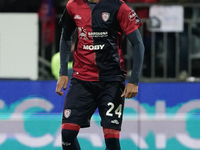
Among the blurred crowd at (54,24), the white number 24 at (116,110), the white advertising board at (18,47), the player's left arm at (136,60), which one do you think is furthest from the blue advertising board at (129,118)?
the player's left arm at (136,60)

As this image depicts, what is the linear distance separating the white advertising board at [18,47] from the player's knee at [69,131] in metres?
2.26

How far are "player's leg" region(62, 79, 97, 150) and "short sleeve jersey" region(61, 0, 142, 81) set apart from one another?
0.11m

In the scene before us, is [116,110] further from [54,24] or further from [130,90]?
[54,24]

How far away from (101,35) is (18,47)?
2439mm

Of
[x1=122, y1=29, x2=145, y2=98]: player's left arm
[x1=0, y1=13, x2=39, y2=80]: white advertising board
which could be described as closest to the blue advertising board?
[x1=0, y1=13, x2=39, y2=80]: white advertising board

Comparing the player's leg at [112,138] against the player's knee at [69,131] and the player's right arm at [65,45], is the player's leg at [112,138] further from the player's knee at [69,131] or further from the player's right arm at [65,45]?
the player's right arm at [65,45]

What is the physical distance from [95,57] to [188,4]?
297 centimetres

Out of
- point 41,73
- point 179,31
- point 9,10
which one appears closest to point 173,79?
point 179,31

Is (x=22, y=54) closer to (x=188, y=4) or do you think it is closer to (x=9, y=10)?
(x=9, y=10)

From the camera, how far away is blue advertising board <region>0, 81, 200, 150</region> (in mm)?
6051

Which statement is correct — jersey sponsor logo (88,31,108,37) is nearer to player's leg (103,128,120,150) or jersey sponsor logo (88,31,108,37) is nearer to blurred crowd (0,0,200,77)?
player's leg (103,128,120,150)

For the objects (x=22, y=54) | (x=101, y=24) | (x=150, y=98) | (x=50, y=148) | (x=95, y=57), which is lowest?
(x=50, y=148)

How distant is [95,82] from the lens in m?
4.30

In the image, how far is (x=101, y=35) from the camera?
14.0ft
